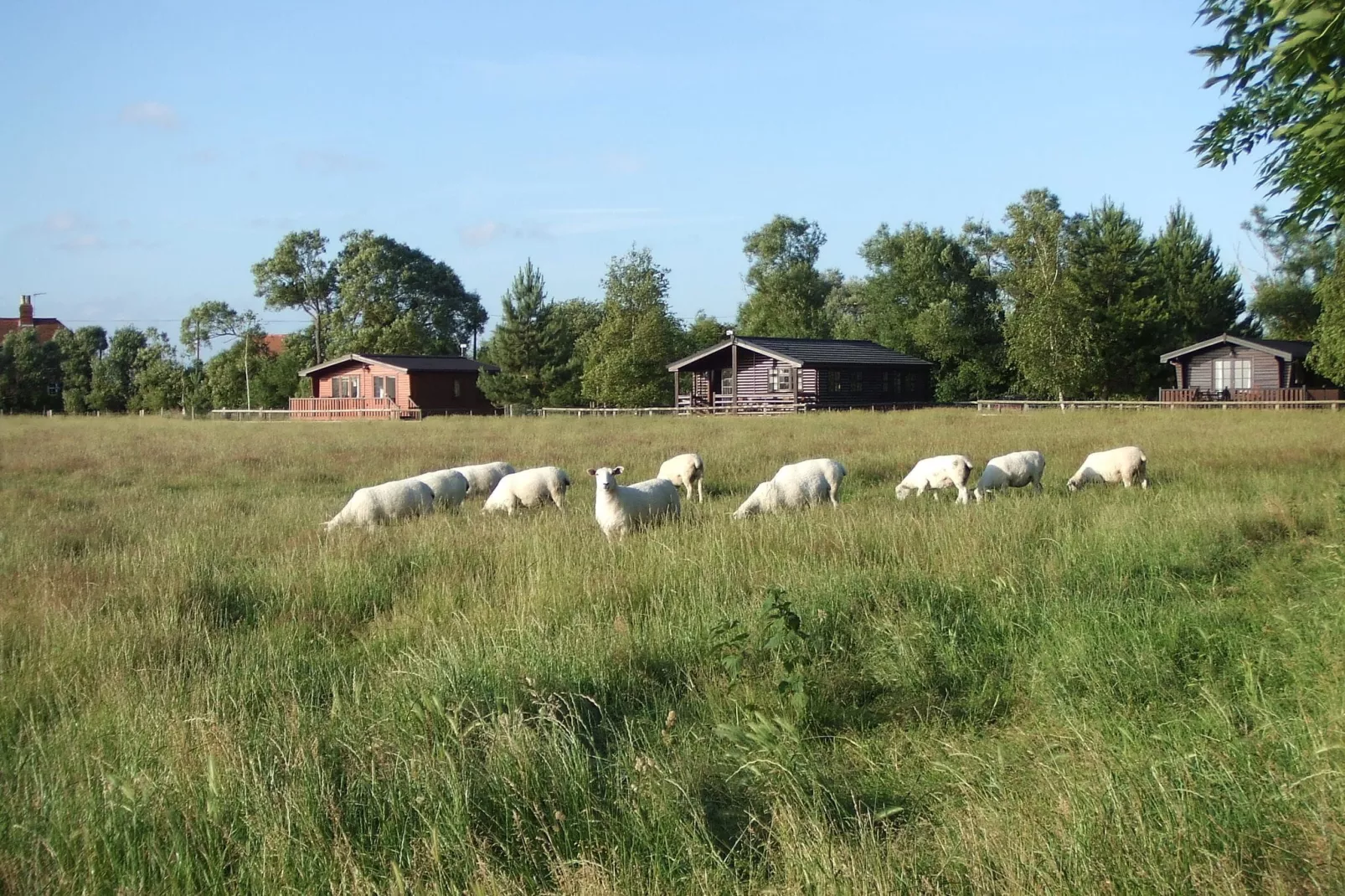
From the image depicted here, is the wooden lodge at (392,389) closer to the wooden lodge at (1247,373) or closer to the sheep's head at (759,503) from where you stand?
the wooden lodge at (1247,373)

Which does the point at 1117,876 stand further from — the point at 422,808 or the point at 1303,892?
the point at 422,808

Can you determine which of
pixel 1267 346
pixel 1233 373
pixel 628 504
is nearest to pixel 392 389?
pixel 1233 373

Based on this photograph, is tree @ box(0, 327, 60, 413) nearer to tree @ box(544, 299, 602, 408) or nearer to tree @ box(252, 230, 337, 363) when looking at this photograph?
tree @ box(252, 230, 337, 363)

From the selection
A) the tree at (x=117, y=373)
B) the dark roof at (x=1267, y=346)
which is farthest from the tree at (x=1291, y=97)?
the tree at (x=117, y=373)

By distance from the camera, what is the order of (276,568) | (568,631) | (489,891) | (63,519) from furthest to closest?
1. (63,519)
2. (276,568)
3. (568,631)
4. (489,891)

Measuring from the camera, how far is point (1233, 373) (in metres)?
57.1

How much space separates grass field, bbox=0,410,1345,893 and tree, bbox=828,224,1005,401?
59.3 m

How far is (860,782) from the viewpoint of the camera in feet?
17.2

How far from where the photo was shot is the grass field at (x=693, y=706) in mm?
4316

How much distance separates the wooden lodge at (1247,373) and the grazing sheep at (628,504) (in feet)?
160

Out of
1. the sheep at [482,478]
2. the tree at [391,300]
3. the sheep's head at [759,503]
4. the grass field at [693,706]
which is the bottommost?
the grass field at [693,706]

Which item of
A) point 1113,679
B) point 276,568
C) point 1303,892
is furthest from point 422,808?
point 276,568

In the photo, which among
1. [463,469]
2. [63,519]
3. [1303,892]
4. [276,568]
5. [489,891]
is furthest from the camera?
[463,469]

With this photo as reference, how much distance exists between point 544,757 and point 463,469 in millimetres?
13350
